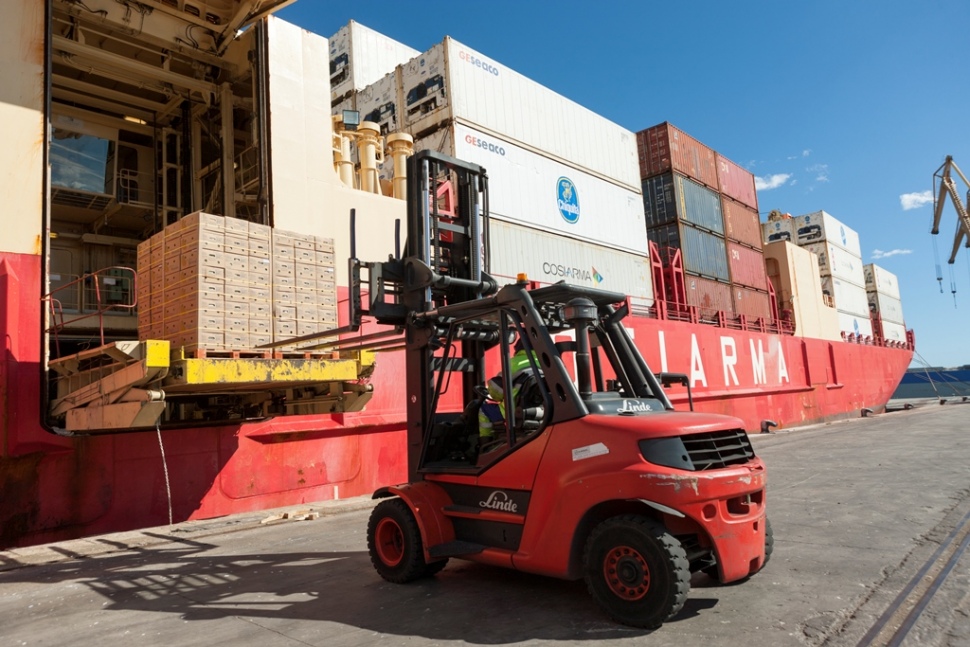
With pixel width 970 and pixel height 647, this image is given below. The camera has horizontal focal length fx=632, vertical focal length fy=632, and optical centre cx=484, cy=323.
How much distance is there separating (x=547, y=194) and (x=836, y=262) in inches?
1148

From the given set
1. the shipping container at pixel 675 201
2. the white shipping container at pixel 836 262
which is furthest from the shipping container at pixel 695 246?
the white shipping container at pixel 836 262

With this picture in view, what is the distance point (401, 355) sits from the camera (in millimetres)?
11859

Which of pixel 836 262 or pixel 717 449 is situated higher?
pixel 836 262

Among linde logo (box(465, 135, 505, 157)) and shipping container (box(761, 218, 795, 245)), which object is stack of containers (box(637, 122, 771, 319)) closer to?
linde logo (box(465, 135, 505, 157))

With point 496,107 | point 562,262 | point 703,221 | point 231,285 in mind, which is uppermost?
point 496,107

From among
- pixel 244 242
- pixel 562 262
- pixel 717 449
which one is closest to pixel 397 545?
pixel 717 449

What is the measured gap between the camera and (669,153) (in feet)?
80.6

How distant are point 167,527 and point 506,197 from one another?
10945mm

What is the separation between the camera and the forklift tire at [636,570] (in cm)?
356

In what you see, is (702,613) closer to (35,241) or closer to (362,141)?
(35,241)

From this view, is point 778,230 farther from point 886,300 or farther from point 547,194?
point 547,194

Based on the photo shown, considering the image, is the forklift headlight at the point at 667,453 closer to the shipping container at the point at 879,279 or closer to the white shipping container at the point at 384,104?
the white shipping container at the point at 384,104

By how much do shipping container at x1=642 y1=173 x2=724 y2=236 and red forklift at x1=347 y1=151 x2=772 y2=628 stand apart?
19.9 meters

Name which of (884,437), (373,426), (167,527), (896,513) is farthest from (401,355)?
(884,437)
